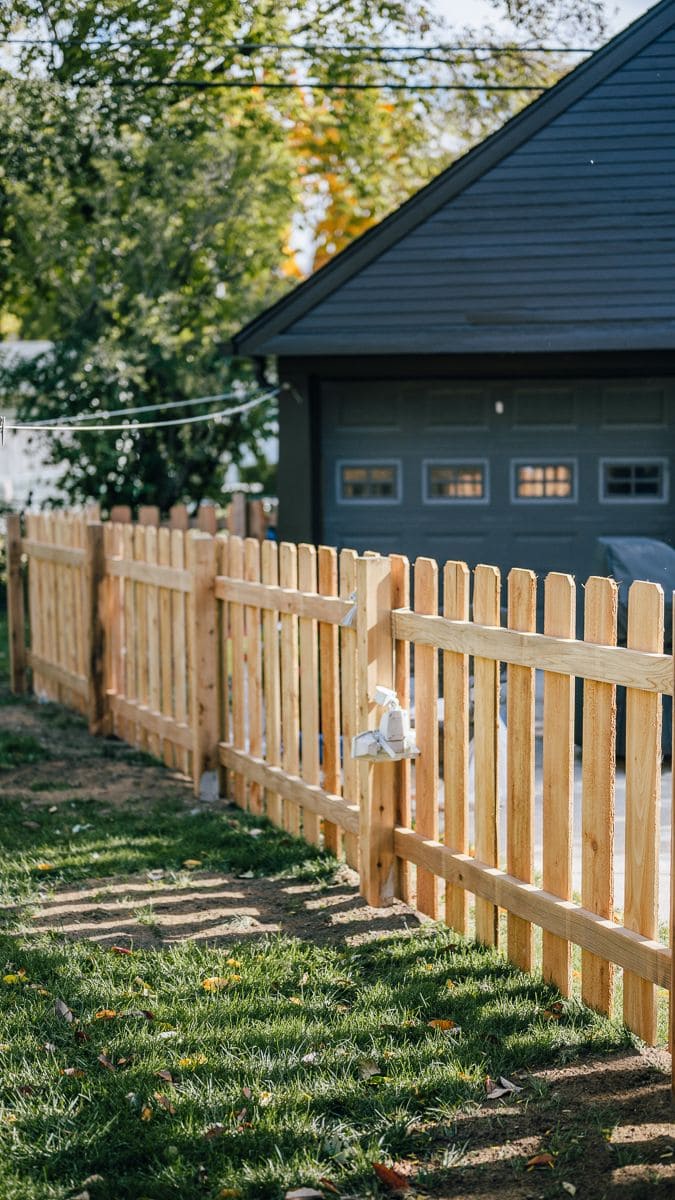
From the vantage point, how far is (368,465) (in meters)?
12.4

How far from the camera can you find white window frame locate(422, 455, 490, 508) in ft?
39.9

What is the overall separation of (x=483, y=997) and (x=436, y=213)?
8876 millimetres

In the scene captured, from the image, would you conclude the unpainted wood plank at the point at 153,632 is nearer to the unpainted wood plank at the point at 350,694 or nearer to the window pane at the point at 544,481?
the unpainted wood plank at the point at 350,694

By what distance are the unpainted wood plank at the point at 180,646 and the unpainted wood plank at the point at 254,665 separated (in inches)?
32.6

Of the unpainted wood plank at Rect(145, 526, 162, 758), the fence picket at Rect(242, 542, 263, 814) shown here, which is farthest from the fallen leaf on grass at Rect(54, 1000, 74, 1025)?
the unpainted wood plank at Rect(145, 526, 162, 758)

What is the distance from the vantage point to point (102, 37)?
16.2 m

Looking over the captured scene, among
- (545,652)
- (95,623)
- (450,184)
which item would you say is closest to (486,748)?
(545,652)

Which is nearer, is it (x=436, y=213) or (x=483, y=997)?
(x=483, y=997)

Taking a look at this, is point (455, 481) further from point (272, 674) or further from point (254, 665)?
point (272, 674)

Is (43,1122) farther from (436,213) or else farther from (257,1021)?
(436,213)

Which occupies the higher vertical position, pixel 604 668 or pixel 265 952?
pixel 604 668

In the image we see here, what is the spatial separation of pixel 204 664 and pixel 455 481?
Result: 18.1 feet

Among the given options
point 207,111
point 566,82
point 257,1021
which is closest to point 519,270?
point 566,82

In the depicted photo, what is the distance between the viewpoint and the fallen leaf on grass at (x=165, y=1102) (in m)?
3.50
